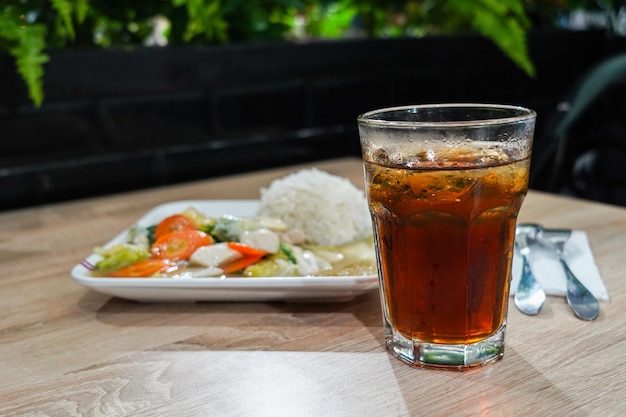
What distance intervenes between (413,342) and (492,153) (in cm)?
23

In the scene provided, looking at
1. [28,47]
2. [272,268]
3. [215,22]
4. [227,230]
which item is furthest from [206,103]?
[272,268]

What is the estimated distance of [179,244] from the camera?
1015 millimetres

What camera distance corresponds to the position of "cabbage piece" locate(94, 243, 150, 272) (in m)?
0.99

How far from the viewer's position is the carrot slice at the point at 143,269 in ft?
3.14

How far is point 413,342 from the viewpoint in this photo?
76 cm

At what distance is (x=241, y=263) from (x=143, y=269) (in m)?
0.14

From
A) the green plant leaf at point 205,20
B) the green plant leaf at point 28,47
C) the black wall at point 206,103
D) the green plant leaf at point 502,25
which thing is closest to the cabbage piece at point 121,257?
the green plant leaf at point 28,47

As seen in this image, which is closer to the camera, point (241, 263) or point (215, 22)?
point (241, 263)

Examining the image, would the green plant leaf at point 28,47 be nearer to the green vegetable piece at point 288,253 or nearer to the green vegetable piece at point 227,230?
the green vegetable piece at point 227,230

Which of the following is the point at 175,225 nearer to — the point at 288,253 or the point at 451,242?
the point at 288,253

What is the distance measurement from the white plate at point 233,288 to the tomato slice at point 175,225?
0.14 m

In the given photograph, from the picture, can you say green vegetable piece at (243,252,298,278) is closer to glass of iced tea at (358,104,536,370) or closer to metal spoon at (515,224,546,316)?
glass of iced tea at (358,104,536,370)

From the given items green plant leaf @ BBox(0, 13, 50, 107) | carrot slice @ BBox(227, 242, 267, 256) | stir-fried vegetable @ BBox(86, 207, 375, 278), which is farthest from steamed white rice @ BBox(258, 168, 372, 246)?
green plant leaf @ BBox(0, 13, 50, 107)

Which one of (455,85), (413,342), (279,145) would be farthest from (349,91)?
(413,342)
